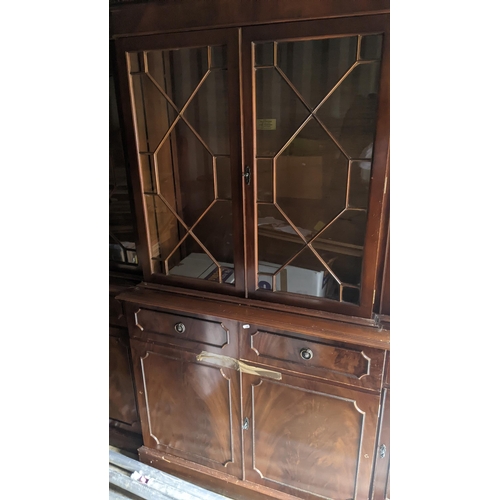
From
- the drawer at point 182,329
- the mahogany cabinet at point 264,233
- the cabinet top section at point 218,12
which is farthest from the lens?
the drawer at point 182,329

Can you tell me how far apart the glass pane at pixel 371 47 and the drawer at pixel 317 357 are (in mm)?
752

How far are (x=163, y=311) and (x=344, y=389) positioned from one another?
2.07 feet

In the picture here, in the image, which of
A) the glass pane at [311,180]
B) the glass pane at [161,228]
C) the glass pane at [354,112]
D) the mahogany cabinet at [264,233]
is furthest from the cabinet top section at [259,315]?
the glass pane at [354,112]

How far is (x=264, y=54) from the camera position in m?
0.96

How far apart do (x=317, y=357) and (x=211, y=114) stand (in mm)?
788

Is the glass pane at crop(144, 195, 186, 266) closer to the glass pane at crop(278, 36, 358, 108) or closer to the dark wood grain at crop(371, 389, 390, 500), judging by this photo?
the glass pane at crop(278, 36, 358, 108)

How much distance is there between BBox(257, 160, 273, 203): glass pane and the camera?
1.05 meters

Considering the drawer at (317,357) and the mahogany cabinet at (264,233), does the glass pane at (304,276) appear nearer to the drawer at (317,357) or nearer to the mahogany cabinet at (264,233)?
the mahogany cabinet at (264,233)

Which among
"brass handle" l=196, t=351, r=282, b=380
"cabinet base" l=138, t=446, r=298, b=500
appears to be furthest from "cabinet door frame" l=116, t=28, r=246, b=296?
"cabinet base" l=138, t=446, r=298, b=500

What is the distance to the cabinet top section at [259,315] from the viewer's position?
100 centimetres

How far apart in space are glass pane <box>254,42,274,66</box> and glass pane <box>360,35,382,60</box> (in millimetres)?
230

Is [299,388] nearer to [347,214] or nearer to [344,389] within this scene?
[344,389]
